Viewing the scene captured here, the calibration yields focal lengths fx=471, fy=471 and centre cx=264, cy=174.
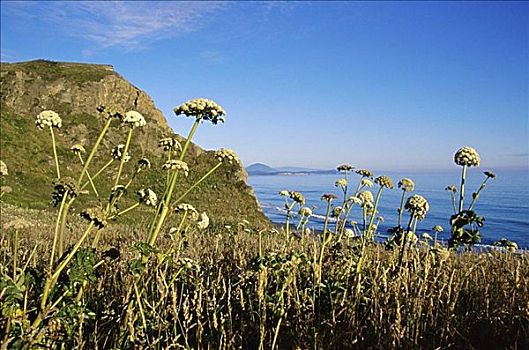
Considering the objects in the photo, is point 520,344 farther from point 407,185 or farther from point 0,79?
point 0,79

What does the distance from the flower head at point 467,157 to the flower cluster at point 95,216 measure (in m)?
3.30

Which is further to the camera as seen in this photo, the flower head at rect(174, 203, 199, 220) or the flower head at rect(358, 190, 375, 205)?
the flower head at rect(358, 190, 375, 205)

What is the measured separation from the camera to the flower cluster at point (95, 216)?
278cm

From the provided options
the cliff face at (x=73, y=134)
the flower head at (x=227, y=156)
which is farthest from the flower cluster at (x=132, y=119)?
the cliff face at (x=73, y=134)

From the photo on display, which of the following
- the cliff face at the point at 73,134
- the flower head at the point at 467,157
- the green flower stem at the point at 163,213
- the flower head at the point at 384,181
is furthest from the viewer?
the cliff face at the point at 73,134

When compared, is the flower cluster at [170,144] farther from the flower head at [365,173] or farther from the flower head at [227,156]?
the flower head at [365,173]

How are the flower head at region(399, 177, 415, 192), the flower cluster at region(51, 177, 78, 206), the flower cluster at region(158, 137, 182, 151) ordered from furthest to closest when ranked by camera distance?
the flower head at region(399, 177, 415, 192)
the flower cluster at region(158, 137, 182, 151)
the flower cluster at region(51, 177, 78, 206)

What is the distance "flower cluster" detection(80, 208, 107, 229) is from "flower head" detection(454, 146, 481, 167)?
3.30 meters

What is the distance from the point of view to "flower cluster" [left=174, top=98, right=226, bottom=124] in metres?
3.29

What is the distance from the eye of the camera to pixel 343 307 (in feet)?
11.7

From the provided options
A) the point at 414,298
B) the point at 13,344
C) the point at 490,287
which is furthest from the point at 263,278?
the point at 490,287

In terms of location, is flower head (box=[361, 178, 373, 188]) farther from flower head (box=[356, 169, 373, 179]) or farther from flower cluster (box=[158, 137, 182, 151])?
flower cluster (box=[158, 137, 182, 151])

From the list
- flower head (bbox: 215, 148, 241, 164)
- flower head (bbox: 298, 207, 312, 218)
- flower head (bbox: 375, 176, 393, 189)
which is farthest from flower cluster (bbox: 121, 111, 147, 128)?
flower head (bbox: 375, 176, 393, 189)

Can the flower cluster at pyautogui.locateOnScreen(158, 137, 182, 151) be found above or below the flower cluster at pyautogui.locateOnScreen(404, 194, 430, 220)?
above
